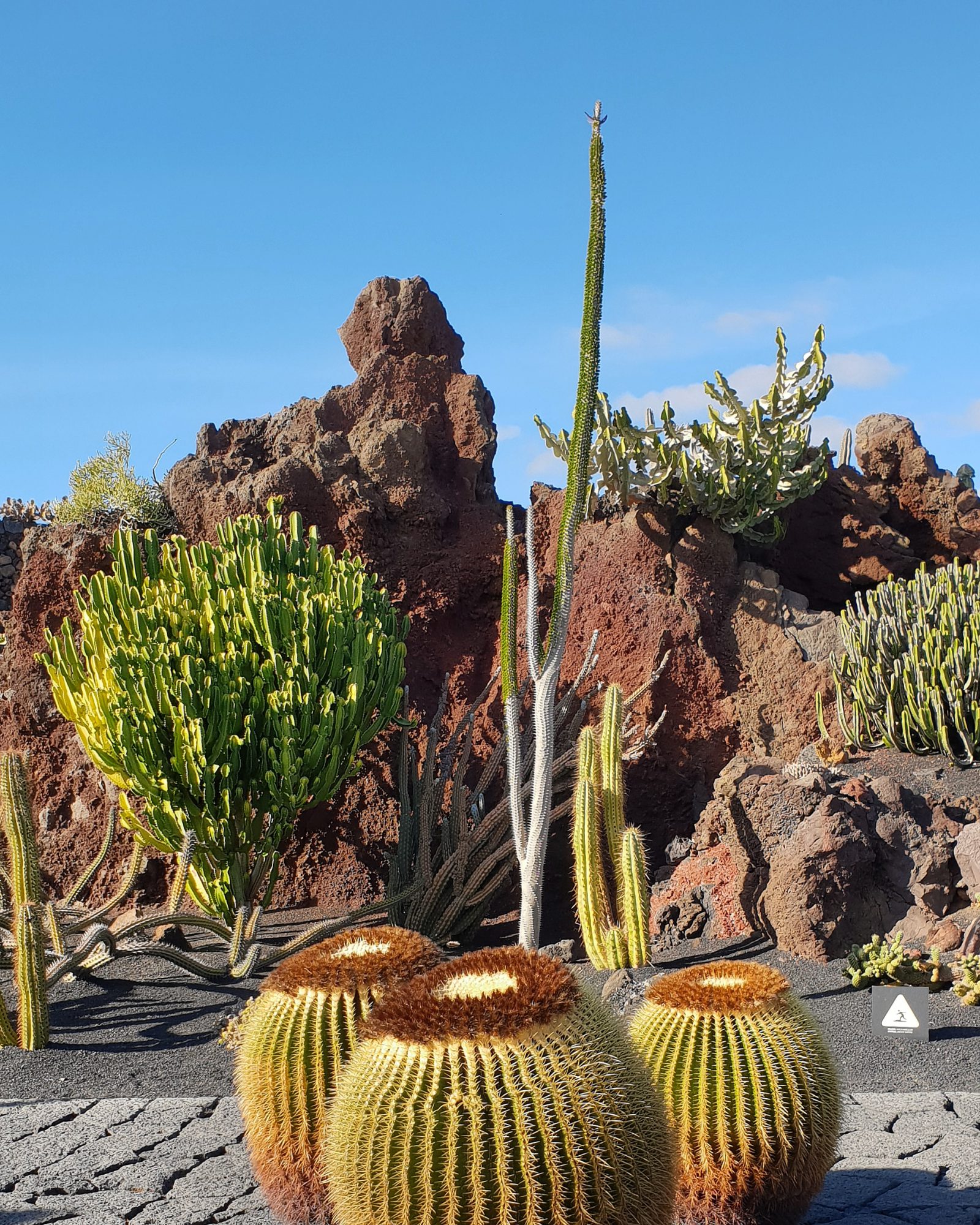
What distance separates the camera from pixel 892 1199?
384cm

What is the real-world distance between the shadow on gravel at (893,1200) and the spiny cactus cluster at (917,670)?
421 cm

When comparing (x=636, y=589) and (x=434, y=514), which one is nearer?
(x=636, y=589)

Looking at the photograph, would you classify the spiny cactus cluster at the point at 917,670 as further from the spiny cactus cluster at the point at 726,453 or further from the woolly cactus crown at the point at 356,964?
the woolly cactus crown at the point at 356,964

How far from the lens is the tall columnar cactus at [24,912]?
6.11m

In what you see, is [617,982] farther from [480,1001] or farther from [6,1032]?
[480,1001]

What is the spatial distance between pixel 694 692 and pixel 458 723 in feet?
6.07

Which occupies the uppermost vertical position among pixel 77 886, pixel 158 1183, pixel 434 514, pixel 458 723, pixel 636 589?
pixel 434 514

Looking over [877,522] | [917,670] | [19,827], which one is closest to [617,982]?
[917,670]

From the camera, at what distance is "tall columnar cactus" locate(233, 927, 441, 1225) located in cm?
346

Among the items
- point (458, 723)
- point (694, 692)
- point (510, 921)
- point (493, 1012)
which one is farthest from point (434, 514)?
point (493, 1012)

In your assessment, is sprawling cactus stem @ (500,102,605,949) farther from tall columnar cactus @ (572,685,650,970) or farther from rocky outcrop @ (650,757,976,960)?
rocky outcrop @ (650,757,976,960)

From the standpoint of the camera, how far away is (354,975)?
3.57 meters

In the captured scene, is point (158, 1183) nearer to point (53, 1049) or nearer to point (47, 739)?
point (53, 1049)

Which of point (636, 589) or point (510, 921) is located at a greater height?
point (636, 589)
